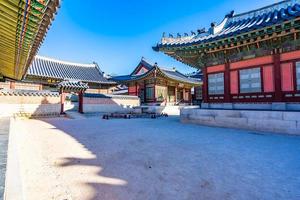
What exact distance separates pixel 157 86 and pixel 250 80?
14802mm

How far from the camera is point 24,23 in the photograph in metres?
4.04

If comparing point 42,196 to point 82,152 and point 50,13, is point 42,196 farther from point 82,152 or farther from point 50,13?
point 50,13

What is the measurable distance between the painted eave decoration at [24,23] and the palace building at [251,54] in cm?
725

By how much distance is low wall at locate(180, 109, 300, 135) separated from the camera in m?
7.32

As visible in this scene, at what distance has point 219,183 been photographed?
3047mm

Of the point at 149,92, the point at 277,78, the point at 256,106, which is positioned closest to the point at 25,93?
the point at 149,92

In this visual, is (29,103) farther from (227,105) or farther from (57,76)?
(227,105)

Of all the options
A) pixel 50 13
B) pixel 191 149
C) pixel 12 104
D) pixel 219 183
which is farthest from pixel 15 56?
pixel 12 104

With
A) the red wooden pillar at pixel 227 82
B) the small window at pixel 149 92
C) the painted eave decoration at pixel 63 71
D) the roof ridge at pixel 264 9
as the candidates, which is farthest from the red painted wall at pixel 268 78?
the painted eave decoration at pixel 63 71

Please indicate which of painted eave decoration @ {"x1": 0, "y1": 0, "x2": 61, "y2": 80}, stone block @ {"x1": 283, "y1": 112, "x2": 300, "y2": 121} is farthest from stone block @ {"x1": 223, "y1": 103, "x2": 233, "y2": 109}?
painted eave decoration @ {"x1": 0, "y1": 0, "x2": 61, "y2": 80}

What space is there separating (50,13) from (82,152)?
341 centimetres

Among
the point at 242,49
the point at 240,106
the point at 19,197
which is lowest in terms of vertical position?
the point at 19,197

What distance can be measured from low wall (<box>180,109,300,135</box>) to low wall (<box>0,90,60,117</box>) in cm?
1312

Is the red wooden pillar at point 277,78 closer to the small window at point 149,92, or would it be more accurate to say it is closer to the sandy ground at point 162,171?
the sandy ground at point 162,171
